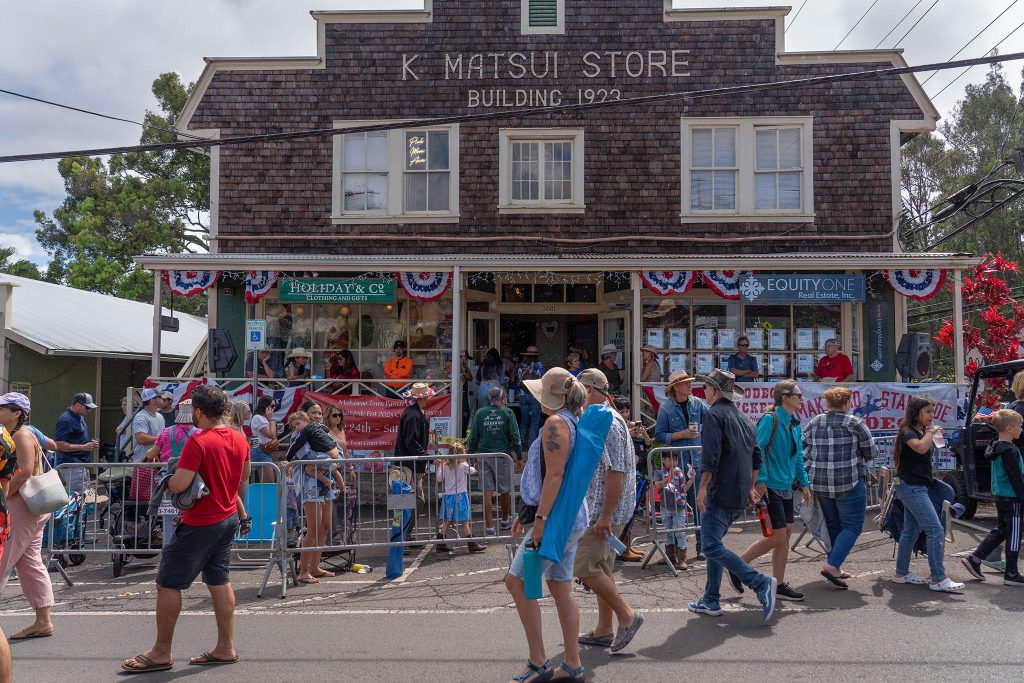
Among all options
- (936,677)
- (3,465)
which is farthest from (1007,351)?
(3,465)

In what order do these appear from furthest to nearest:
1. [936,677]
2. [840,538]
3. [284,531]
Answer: [284,531] → [840,538] → [936,677]

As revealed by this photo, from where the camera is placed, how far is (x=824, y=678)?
518 centimetres

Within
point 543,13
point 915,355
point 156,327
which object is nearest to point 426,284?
point 156,327

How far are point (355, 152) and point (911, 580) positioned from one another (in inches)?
458

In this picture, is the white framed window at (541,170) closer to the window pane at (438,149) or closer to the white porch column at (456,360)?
the window pane at (438,149)

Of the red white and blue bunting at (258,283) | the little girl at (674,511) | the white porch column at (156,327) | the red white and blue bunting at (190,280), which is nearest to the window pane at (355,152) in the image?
the red white and blue bunting at (258,283)

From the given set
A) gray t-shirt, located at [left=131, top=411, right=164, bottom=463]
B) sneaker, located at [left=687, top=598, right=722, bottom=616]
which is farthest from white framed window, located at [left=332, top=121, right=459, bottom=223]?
sneaker, located at [left=687, top=598, right=722, bottom=616]

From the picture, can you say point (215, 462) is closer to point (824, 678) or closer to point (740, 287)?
point (824, 678)

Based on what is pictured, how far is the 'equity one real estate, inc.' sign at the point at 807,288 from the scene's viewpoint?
1320 centimetres

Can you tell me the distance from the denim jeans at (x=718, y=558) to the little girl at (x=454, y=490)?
9.99ft

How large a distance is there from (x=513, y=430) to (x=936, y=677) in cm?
571

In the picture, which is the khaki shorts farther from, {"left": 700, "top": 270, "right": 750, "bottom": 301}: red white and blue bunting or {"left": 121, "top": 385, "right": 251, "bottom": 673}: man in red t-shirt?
{"left": 700, "top": 270, "right": 750, "bottom": 301}: red white and blue bunting

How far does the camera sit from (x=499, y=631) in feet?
20.9

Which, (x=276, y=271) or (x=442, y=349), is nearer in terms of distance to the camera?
(x=276, y=271)
